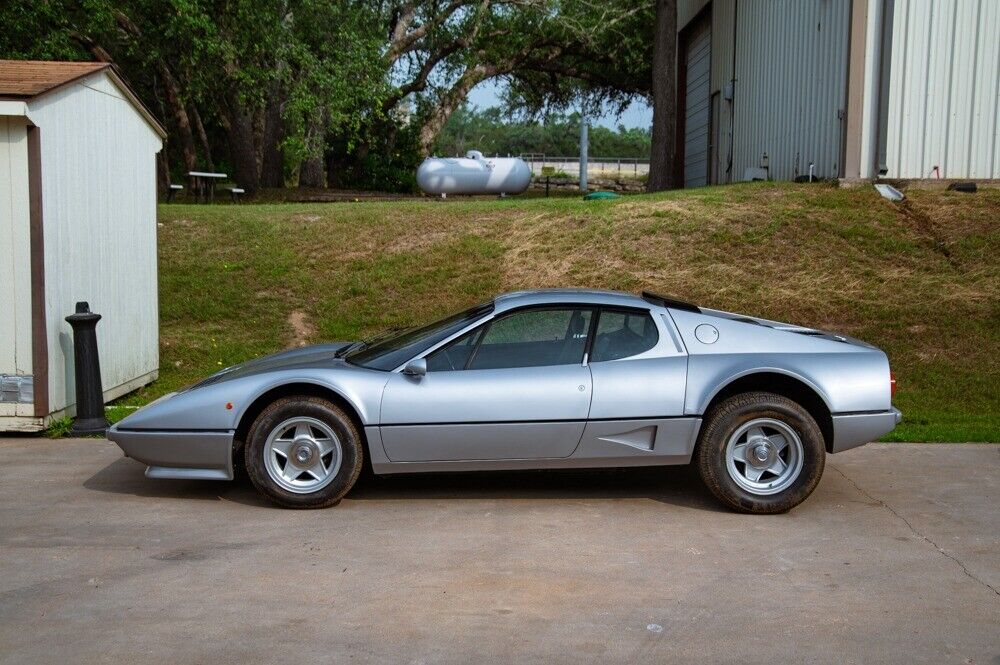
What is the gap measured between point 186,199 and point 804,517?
20.5m

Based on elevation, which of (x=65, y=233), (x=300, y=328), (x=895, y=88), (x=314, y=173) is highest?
(x=895, y=88)

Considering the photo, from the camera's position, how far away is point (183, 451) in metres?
6.16

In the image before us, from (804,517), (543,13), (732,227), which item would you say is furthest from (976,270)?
(543,13)

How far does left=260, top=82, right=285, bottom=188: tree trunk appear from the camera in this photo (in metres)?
24.4

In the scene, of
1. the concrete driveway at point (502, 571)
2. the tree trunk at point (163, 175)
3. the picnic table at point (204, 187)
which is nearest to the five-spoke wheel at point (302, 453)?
the concrete driveway at point (502, 571)

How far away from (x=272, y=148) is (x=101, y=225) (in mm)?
16291

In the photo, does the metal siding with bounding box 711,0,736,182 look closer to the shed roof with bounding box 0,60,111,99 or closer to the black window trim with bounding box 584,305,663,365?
the shed roof with bounding box 0,60,111,99

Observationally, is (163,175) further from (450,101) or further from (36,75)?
(36,75)

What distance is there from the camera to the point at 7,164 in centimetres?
793

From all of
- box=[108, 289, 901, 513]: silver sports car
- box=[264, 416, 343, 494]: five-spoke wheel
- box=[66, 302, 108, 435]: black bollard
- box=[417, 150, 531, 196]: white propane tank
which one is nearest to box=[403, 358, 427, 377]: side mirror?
box=[108, 289, 901, 513]: silver sports car

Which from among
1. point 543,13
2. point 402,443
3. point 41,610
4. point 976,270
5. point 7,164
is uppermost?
point 543,13

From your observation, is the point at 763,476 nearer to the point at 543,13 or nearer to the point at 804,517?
the point at 804,517

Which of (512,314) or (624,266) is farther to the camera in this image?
(624,266)

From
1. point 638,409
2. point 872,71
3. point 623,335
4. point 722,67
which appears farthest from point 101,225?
point 722,67
